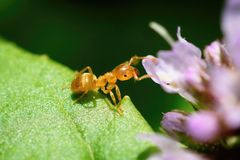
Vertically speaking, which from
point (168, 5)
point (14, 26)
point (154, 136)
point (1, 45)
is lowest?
point (154, 136)

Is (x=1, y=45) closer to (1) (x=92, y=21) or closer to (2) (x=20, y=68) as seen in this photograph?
(2) (x=20, y=68)

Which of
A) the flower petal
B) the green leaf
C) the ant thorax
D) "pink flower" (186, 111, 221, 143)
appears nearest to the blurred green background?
the ant thorax

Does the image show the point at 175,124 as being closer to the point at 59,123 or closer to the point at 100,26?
the point at 59,123

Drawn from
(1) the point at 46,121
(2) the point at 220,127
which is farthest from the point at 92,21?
(2) the point at 220,127

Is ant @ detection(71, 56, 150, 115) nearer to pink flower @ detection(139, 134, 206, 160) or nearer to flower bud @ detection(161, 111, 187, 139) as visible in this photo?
flower bud @ detection(161, 111, 187, 139)

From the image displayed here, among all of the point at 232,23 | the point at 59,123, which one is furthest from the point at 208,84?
the point at 59,123
